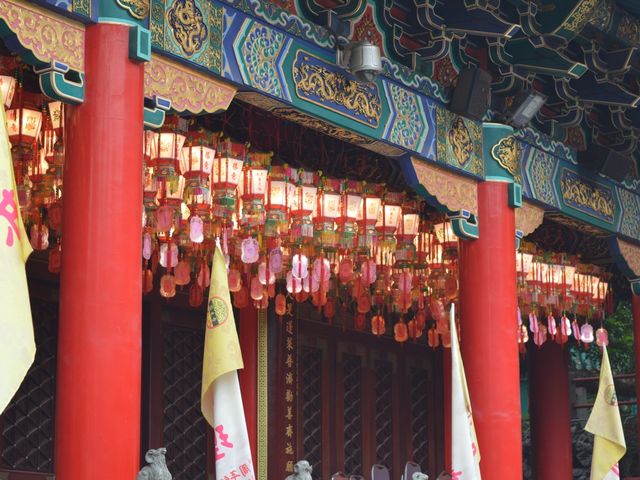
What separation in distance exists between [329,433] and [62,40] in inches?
282

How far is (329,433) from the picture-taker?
13.6m

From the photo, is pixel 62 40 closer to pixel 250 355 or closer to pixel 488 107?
pixel 488 107

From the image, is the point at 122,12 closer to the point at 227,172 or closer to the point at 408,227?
the point at 227,172

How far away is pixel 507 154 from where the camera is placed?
11.0 meters

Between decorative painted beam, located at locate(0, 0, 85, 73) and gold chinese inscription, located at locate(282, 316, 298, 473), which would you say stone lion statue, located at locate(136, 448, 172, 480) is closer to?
decorative painted beam, located at locate(0, 0, 85, 73)

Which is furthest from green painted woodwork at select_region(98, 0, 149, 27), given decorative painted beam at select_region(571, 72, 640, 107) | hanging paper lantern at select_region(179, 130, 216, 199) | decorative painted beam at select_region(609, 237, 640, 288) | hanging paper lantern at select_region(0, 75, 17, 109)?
decorative painted beam at select_region(609, 237, 640, 288)

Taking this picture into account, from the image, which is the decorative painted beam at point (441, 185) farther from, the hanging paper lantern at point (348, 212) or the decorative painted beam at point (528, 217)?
the hanging paper lantern at point (348, 212)

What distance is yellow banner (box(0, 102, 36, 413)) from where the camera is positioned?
5.64 metres

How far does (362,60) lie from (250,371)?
415 cm

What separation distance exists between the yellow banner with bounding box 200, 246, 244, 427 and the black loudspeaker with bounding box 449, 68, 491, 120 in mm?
3622

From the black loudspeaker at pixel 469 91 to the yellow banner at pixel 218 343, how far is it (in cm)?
362

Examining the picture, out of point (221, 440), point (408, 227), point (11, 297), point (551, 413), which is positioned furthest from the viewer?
point (551, 413)

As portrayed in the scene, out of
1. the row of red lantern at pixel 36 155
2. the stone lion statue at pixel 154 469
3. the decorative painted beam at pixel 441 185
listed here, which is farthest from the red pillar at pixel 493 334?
the stone lion statue at pixel 154 469

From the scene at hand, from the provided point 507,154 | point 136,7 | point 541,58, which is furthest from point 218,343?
point 541,58
